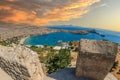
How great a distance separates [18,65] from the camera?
1019 centimetres

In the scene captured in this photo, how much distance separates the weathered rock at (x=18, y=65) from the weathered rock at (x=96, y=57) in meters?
6.50

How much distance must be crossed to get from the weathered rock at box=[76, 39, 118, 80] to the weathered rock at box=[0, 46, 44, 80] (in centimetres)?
650

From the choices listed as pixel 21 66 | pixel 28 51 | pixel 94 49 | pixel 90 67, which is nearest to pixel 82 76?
pixel 90 67

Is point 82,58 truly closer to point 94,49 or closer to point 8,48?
point 94,49

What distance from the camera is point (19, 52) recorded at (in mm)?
11242

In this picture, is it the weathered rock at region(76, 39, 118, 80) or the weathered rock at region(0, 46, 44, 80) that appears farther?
the weathered rock at region(76, 39, 118, 80)

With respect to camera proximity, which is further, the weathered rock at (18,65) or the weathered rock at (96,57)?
the weathered rock at (96,57)

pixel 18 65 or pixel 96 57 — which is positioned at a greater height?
pixel 18 65

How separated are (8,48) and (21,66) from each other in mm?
1615

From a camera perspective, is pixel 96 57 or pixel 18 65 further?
pixel 96 57

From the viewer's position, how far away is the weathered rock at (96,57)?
16750 millimetres

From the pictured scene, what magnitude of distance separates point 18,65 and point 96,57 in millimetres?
8183

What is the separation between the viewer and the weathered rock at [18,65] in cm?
1016

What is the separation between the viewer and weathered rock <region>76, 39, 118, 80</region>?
55.0 feet
